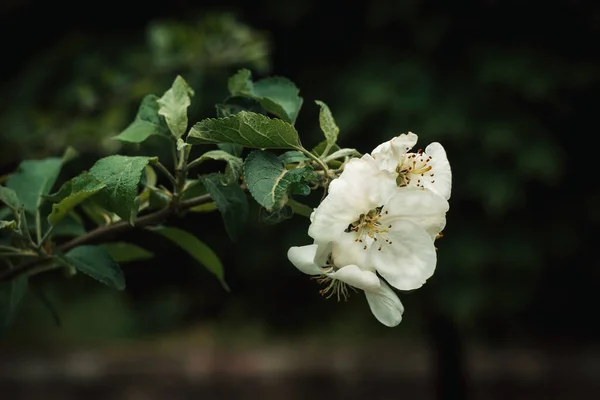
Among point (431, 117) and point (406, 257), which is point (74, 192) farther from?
point (431, 117)

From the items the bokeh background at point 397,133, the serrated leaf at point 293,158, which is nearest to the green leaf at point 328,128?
the serrated leaf at point 293,158

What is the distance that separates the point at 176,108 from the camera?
0.88m

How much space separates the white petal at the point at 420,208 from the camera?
2.45ft

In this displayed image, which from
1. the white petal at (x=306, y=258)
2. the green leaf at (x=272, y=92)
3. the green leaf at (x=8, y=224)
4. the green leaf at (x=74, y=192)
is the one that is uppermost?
the green leaf at (x=272, y=92)

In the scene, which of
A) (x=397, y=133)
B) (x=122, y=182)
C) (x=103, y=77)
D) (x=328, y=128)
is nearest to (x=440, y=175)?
(x=328, y=128)

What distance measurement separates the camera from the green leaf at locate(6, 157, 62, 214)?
105 cm

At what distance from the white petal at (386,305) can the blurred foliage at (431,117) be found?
1.65 meters

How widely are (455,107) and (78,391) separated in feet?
7.79

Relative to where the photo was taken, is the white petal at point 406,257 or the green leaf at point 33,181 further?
the green leaf at point 33,181

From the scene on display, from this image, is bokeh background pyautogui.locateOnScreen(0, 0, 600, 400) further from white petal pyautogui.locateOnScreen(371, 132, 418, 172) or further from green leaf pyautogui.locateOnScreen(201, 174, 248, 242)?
white petal pyautogui.locateOnScreen(371, 132, 418, 172)

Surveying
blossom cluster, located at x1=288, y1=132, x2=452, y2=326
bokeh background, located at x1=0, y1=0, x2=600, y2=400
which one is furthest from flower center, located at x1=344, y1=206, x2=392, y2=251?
bokeh background, located at x1=0, y1=0, x2=600, y2=400

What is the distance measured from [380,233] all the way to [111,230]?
382 mm

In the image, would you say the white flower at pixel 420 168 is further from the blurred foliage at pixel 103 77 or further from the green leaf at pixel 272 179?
the blurred foliage at pixel 103 77

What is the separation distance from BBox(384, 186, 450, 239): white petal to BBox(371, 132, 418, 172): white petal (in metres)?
0.03
